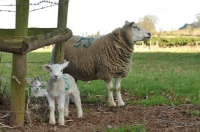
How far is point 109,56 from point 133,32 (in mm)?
722

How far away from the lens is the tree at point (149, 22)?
59481 mm

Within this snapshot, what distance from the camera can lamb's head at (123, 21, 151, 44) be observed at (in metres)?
7.14

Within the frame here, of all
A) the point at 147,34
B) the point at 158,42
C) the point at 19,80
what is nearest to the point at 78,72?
the point at 147,34

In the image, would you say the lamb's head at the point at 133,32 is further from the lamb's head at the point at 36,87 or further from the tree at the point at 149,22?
the tree at the point at 149,22

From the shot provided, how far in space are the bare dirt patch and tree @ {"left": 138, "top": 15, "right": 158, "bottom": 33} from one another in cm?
5267

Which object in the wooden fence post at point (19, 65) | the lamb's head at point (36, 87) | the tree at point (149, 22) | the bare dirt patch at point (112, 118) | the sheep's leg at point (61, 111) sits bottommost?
the bare dirt patch at point (112, 118)

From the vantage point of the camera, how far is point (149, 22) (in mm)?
62062

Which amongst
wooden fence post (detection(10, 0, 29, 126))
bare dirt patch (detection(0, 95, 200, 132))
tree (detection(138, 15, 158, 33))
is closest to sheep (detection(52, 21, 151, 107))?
bare dirt patch (detection(0, 95, 200, 132))

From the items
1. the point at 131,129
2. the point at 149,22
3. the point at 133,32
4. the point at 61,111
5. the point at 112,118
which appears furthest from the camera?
the point at 149,22

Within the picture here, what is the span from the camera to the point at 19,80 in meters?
4.50

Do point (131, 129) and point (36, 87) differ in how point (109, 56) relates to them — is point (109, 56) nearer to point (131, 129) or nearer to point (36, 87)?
point (36, 87)

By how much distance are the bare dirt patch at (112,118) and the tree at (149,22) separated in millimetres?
52666

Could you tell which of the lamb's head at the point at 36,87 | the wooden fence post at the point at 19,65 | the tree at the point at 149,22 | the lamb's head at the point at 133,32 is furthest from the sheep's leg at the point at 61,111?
the tree at the point at 149,22

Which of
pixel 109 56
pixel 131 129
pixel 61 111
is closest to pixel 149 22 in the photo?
pixel 109 56
